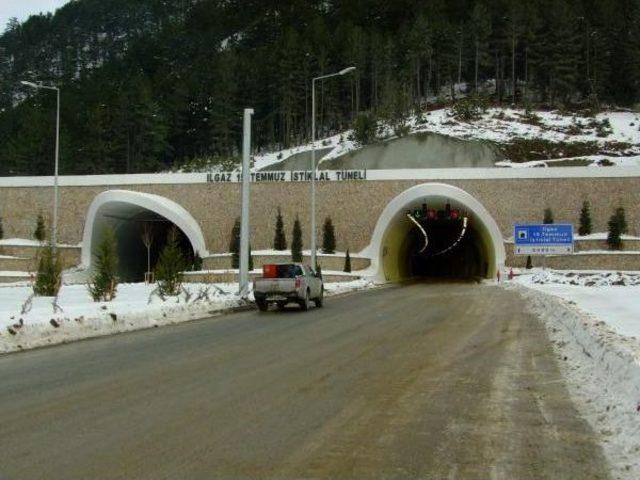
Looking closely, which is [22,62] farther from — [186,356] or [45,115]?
[186,356]

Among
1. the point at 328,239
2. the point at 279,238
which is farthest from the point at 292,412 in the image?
the point at 279,238

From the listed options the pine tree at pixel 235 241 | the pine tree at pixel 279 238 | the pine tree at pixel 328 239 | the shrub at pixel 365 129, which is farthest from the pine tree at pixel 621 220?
the shrub at pixel 365 129

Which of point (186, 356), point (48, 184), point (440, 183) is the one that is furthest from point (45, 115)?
point (186, 356)

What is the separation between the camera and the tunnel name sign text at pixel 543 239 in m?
41.0

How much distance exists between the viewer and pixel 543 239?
135 ft

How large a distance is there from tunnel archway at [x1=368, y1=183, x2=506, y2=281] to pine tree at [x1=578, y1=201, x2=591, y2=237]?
19.2 feet

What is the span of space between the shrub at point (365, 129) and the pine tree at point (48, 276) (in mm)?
59165

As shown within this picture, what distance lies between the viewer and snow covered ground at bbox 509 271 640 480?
618cm

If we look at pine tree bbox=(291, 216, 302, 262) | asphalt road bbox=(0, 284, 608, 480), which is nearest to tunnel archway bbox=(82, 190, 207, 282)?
pine tree bbox=(291, 216, 302, 262)

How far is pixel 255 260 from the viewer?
2047 inches

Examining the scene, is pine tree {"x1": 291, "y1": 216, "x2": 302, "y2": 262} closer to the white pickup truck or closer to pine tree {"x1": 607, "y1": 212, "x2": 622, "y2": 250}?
pine tree {"x1": 607, "y1": 212, "x2": 622, "y2": 250}

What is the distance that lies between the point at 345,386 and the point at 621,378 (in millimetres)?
3356

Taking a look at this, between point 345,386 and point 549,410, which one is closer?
point 549,410

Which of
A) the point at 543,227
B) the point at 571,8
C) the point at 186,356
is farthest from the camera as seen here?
the point at 571,8
